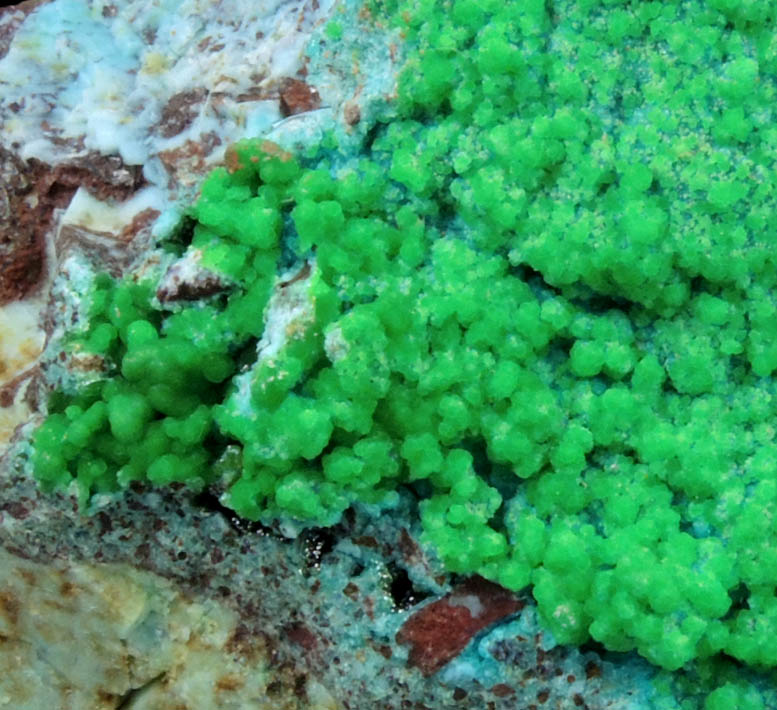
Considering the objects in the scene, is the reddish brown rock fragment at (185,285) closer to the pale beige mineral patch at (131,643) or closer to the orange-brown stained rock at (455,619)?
the pale beige mineral patch at (131,643)

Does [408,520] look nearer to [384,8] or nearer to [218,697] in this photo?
[218,697]

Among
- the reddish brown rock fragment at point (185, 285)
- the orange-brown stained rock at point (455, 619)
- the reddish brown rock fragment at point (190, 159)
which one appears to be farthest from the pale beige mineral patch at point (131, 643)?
the reddish brown rock fragment at point (190, 159)

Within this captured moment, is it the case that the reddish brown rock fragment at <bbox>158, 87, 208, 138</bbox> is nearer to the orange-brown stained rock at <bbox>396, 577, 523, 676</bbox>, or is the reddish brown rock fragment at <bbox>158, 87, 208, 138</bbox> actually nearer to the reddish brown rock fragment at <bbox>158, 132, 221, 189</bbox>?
the reddish brown rock fragment at <bbox>158, 132, 221, 189</bbox>

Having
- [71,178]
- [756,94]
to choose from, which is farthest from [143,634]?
[756,94]

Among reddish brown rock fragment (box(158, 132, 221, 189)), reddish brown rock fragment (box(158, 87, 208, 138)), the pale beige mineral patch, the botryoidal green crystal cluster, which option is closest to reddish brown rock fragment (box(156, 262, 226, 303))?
the botryoidal green crystal cluster

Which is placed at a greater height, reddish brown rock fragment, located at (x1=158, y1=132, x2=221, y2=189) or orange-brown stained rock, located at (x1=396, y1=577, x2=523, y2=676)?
reddish brown rock fragment, located at (x1=158, y1=132, x2=221, y2=189)

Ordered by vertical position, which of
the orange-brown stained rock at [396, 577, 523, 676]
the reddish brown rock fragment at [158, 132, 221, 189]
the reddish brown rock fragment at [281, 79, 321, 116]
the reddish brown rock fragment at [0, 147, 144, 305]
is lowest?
the orange-brown stained rock at [396, 577, 523, 676]

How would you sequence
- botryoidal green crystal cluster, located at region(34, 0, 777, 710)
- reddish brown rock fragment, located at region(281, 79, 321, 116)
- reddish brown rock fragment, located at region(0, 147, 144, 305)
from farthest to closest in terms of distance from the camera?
reddish brown rock fragment, located at region(0, 147, 144, 305) → reddish brown rock fragment, located at region(281, 79, 321, 116) → botryoidal green crystal cluster, located at region(34, 0, 777, 710)
